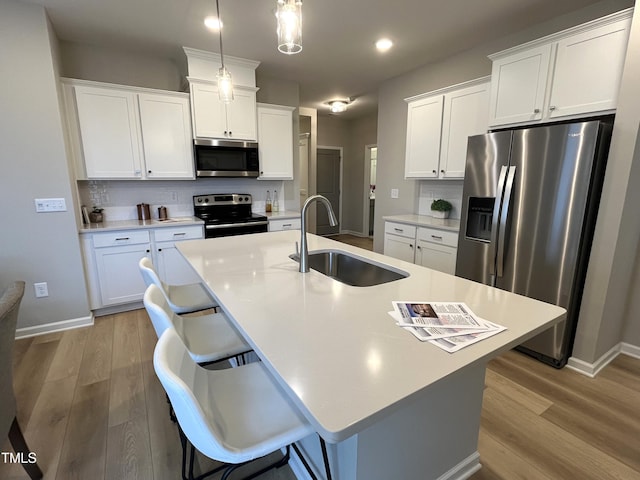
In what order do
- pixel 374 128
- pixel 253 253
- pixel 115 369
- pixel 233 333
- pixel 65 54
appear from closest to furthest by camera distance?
pixel 233 333 → pixel 253 253 → pixel 115 369 → pixel 65 54 → pixel 374 128

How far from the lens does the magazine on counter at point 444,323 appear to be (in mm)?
954

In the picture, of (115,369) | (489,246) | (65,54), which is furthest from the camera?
(65,54)

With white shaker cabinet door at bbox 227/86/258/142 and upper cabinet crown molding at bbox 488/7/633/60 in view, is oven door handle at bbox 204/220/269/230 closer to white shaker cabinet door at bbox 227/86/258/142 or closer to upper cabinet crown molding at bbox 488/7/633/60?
white shaker cabinet door at bbox 227/86/258/142

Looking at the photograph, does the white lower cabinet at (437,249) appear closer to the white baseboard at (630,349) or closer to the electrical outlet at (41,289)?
the white baseboard at (630,349)

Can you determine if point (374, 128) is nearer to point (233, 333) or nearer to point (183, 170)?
point (183, 170)

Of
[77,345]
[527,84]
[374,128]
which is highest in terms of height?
[374,128]

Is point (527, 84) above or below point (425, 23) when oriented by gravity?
below

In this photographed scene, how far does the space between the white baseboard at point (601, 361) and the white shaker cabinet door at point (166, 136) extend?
3930 millimetres

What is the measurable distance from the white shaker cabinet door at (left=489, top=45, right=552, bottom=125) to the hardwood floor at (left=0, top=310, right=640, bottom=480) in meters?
1.93

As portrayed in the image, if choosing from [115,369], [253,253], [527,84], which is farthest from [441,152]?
[115,369]

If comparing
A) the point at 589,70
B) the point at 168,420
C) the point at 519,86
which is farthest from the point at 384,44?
the point at 168,420

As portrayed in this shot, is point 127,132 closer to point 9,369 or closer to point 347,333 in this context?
point 9,369

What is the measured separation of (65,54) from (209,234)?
2285 millimetres

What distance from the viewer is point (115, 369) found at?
2.27m
